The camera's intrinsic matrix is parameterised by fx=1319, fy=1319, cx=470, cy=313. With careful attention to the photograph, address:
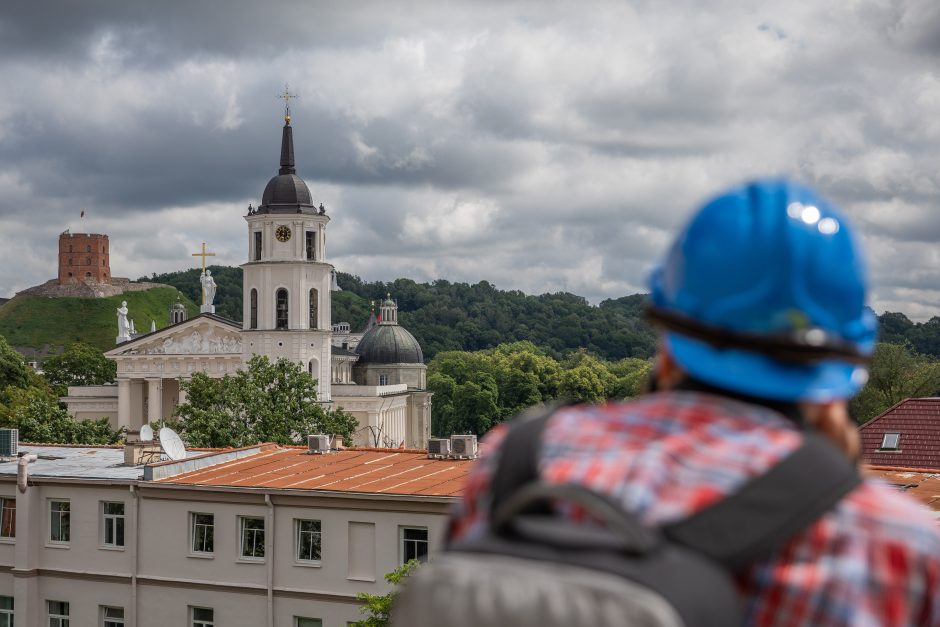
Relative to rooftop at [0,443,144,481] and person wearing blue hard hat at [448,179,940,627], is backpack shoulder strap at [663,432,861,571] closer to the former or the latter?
person wearing blue hard hat at [448,179,940,627]

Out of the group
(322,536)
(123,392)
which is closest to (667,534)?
(322,536)

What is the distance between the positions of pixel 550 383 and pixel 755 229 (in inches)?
5782

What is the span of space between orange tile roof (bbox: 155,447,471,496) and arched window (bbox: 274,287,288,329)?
62.8 metres

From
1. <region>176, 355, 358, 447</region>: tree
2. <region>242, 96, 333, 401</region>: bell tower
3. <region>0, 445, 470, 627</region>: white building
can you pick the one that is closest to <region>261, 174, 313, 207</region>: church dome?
<region>242, 96, 333, 401</region>: bell tower

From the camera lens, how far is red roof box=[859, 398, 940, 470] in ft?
135

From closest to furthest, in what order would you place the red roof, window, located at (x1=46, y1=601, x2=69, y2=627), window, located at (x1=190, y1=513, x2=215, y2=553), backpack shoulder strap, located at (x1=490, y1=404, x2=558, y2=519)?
1. backpack shoulder strap, located at (x1=490, y1=404, x2=558, y2=519)
2. window, located at (x1=190, y1=513, x2=215, y2=553)
3. window, located at (x1=46, y1=601, x2=69, y2=627)
4. the red roof

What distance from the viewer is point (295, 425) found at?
67125mm

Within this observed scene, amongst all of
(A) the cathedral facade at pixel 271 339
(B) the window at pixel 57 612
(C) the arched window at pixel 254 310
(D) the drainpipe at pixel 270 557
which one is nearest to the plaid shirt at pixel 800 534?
(D) the drainpipe at pixel 270 557

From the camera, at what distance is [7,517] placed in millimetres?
36969

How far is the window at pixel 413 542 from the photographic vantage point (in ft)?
102

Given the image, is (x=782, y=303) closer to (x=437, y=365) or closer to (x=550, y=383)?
(x=550, y=383)

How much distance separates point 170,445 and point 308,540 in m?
7.53

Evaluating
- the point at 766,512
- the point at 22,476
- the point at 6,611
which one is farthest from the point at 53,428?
the point at 766,512

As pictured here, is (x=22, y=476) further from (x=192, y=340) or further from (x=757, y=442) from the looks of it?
(x=192, y=340)
